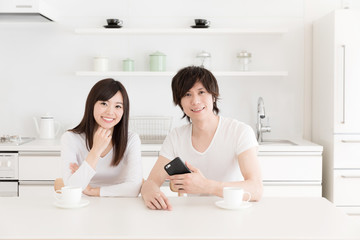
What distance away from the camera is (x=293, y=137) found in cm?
430

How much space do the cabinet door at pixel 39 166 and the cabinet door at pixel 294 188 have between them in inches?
65.4

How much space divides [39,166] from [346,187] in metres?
2.44

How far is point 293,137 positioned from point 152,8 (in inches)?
69.6

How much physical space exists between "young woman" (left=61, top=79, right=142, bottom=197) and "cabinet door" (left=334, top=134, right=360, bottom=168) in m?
1.88

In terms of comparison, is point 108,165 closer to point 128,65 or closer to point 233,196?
point 233,196

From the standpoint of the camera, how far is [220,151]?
7.60 ft

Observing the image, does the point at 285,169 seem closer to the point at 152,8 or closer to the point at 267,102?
the point at 267,102

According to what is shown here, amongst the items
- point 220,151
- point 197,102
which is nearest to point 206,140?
point 220,151

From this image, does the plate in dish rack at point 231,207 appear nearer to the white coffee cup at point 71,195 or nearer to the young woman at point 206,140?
the young woman at point 206,140

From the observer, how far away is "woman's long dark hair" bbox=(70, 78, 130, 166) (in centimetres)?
238

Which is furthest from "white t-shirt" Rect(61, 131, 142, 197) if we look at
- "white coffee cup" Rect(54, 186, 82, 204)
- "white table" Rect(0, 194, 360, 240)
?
"white coffee cup" Rect(54, 186, 82, 204)

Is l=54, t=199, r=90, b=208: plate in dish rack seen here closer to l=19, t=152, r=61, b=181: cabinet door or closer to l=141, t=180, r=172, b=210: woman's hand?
l=141, t=180, r=172, b=210: woman's hand

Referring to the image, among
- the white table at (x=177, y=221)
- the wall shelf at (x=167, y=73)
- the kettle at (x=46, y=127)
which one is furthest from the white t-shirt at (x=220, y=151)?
the kettle at (x=46, y=127)

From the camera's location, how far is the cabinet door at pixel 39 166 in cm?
364
